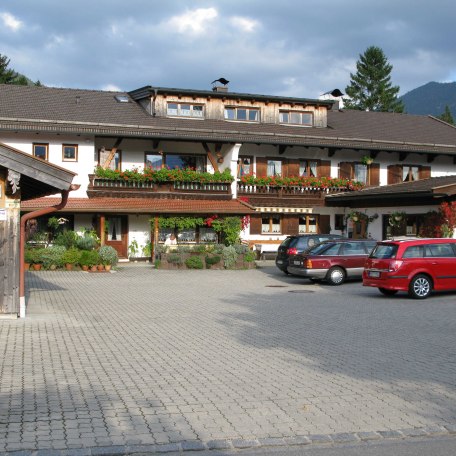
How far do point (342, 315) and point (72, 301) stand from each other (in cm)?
692

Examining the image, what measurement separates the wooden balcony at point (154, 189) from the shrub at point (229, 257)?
459 cm

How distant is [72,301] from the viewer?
1727 centimetres

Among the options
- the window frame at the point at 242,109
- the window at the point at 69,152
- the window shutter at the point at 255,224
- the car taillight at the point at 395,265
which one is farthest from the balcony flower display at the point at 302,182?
the car taillight at the point at 395,265

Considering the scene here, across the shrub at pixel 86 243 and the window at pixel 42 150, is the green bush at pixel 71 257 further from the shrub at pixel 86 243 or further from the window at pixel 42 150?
the window at pixel 42 150

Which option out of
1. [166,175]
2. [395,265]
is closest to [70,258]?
[166,175]

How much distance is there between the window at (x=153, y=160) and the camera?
33.9 meters

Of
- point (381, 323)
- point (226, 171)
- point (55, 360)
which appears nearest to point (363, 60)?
point (226, 171)

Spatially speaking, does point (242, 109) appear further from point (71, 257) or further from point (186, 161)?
point (71, 257)

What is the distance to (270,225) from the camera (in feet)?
116

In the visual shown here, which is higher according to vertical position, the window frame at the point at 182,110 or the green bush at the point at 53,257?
the window frame at the point at 182,110

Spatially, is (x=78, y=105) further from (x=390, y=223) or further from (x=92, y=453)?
(x=92, y=453)

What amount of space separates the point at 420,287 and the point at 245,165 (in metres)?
18.4

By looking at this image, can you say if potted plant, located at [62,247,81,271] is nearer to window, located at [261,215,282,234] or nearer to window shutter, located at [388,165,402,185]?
window, located at [261,215,282,234]

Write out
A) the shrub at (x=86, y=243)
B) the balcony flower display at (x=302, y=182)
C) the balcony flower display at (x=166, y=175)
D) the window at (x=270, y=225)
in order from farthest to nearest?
the window at (x=270, y=225), the balcony flower display at (x=302, y=182), the balcony flower display at (x=166, y=175), the shrub at (x=86, y=243)
